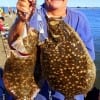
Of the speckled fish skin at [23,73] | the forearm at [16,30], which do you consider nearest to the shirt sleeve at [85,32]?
the speckled fish skin at [23,73]

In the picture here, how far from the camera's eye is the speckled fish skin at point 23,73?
419 cm

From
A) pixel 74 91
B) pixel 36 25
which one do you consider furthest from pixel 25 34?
pixel 74 91

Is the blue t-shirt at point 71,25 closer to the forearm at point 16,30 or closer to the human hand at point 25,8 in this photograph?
the forearm at point 16,30

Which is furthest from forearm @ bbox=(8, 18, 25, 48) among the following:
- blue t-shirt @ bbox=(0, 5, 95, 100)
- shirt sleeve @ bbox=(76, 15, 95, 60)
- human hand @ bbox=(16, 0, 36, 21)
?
shirt sleeve @ bbox=(76, 15, 95, 60)

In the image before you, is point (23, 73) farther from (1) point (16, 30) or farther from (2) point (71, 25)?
(2) point (71, 25)

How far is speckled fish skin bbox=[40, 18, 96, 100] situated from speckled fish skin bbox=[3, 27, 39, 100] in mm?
114

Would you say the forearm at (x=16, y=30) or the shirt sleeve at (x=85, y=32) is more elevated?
the forearm at (x=16, y=30)

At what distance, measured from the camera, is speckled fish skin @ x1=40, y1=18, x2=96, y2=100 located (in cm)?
414

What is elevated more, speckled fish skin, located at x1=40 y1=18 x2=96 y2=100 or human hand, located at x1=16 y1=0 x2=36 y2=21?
human hand, located at x1=16 y1=0 x2=36 y2=21

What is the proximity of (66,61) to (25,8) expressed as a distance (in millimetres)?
694

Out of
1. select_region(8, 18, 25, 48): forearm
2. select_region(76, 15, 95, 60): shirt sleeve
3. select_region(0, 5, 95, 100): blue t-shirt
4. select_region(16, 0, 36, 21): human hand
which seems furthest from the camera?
select_region(76, 15, 95, 60): shirt sleeve

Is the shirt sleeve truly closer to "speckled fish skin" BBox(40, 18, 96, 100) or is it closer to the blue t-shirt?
the blue t-shirt

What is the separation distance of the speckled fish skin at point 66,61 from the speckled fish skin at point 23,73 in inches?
4.5

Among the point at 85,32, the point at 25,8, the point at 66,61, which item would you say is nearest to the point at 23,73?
the point at 66,61
